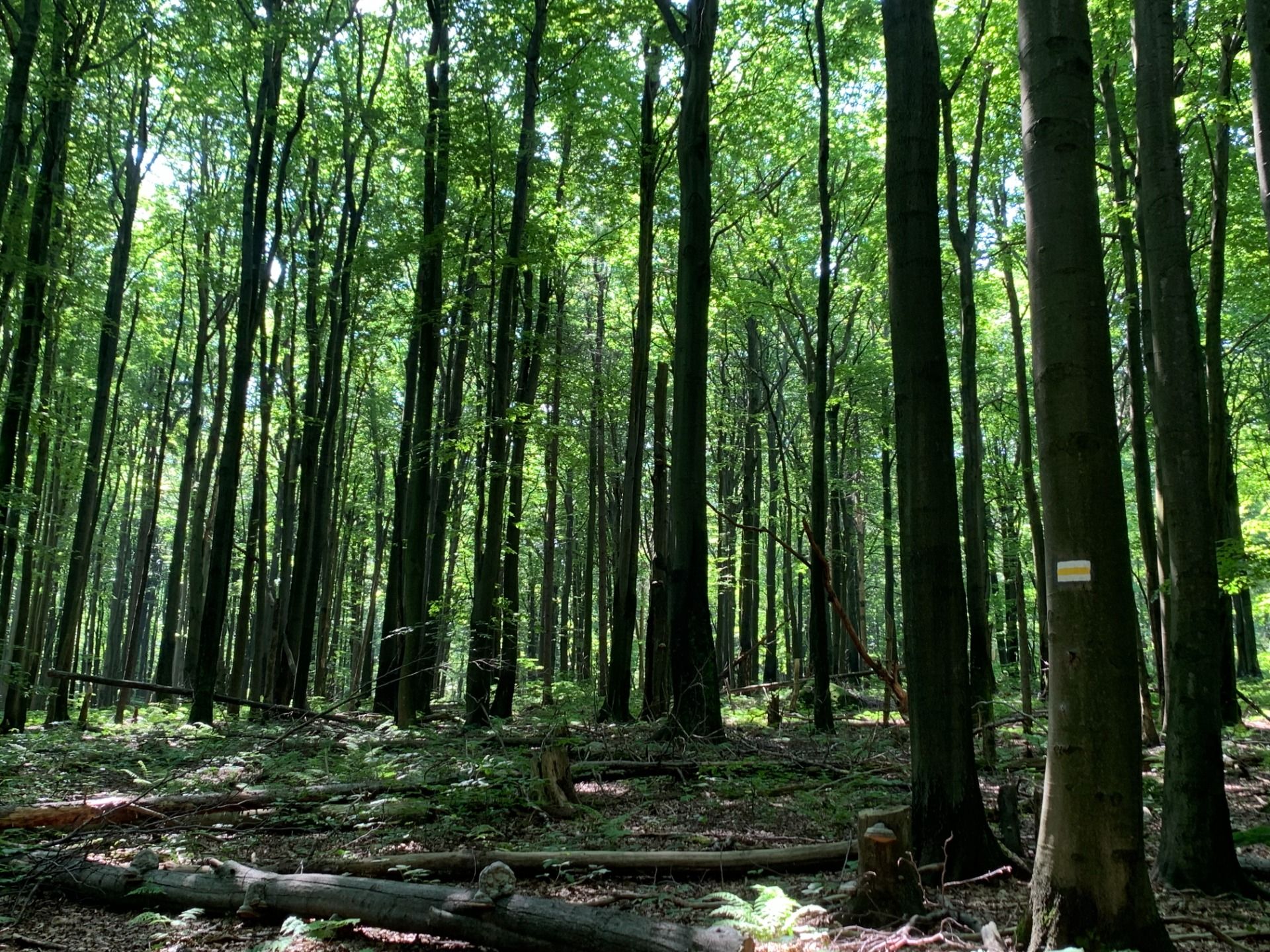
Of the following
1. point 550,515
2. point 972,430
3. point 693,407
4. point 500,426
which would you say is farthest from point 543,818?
point 550,515

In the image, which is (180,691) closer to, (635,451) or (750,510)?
(635,451)

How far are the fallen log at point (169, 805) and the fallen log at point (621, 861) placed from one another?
6.30 ft

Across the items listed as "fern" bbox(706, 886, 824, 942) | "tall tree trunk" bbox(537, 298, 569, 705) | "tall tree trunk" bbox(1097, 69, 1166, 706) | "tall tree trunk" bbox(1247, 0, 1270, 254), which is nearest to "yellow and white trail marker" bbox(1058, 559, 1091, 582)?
"fern" bbox(706, 886, 824, 942)

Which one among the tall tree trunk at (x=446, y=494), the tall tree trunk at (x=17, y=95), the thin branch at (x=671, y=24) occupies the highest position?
the thin branch at (x=671, y=24)

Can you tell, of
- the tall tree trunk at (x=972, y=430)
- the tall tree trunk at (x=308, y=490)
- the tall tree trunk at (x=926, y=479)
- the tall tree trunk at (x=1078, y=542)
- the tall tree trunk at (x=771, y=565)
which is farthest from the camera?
the tall tree trunk at (x=771, y=565)

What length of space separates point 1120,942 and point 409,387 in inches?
552

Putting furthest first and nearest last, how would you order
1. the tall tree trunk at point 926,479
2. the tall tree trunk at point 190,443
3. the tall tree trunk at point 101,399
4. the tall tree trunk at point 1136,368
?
the tall tree trunk at point 190,443, the tall tree trunk at point 101,399, the tall tree trunk at point 1136,368, the tall tree trunk at point 926,479

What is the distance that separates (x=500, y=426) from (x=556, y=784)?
600 cm

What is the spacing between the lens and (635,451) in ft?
39.0

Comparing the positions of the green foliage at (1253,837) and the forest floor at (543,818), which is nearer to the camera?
the forest floor at (543,818)

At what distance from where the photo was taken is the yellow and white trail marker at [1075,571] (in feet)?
10.3

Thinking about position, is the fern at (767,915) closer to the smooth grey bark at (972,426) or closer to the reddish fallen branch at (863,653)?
the reddish fallen branch at (863,653)

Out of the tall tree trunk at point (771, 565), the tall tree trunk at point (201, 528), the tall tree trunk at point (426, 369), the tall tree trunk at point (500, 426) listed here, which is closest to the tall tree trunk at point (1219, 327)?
the tall tree trunk at point (500, 426)

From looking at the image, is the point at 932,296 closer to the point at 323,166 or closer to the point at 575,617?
the point at 323,166
